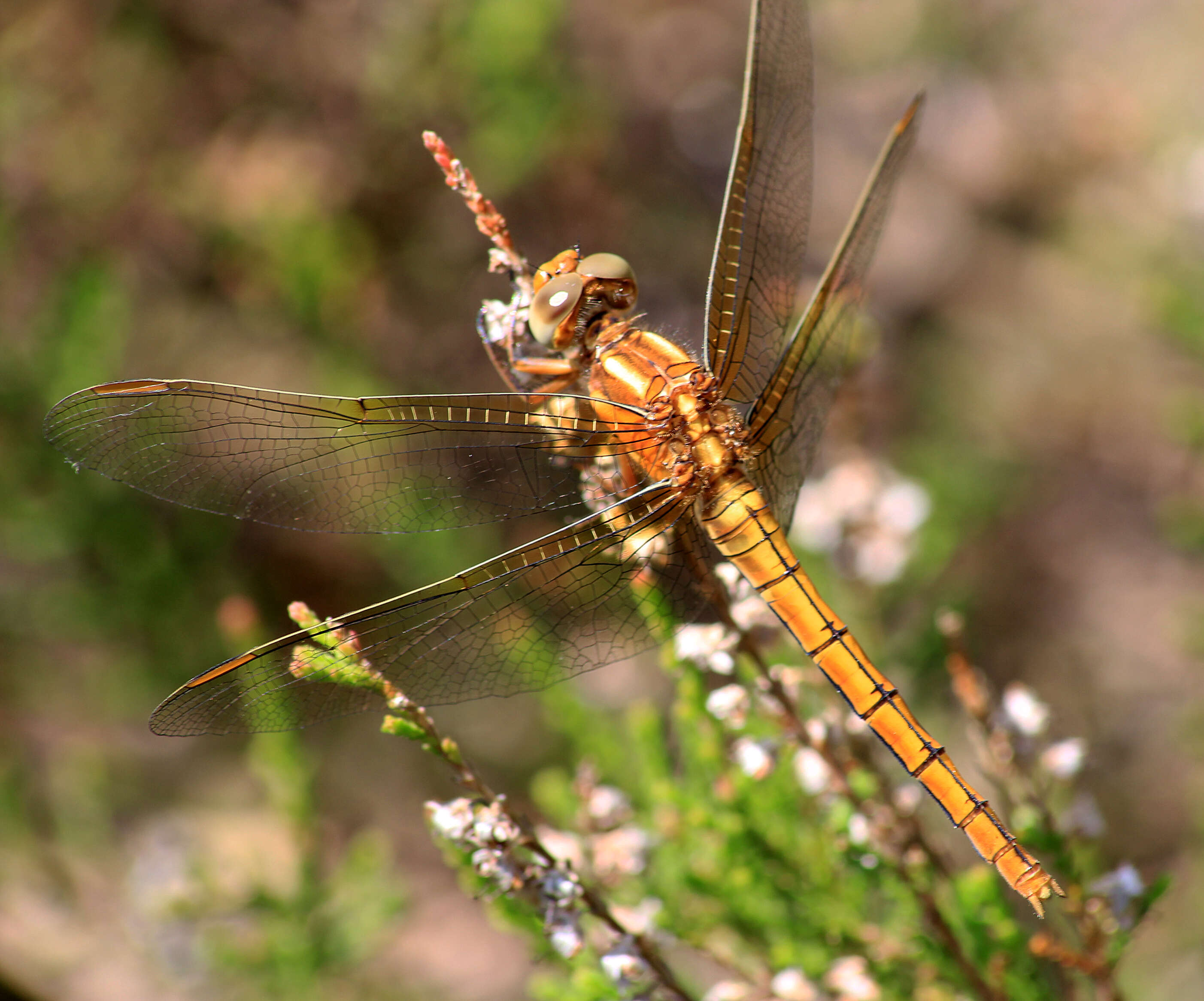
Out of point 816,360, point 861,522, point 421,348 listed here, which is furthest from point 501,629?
point 421,348

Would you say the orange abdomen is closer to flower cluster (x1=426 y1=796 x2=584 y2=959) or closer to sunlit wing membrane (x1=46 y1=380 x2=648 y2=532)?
sunlit wing membrane (x1=46 y1=380 x2=648 y2=532)

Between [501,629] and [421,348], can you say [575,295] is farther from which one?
[421,348]

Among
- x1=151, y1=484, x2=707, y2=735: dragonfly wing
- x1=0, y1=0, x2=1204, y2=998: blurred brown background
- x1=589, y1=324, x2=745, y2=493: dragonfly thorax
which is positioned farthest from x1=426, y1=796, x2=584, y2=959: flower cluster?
x1=0, y1=0, x2=1204, y2=998: blurred brown background

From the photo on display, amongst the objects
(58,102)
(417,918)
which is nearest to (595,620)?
(417,918)

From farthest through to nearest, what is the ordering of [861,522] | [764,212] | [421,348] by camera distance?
[421,348], [861,522], [764,212]

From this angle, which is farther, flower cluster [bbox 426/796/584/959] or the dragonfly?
the dragonfly

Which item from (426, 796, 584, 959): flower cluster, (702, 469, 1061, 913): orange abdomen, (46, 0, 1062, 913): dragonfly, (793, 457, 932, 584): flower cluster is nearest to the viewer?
(426, 796, 584, 959): flower cluster

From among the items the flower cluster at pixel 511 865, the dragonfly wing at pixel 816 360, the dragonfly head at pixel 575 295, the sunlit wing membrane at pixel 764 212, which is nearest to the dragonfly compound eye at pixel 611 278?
the dragonfly head at pixel 575 295

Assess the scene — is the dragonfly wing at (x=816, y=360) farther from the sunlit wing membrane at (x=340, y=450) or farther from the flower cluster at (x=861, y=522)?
the flower cluster at (x=861, y=522)
